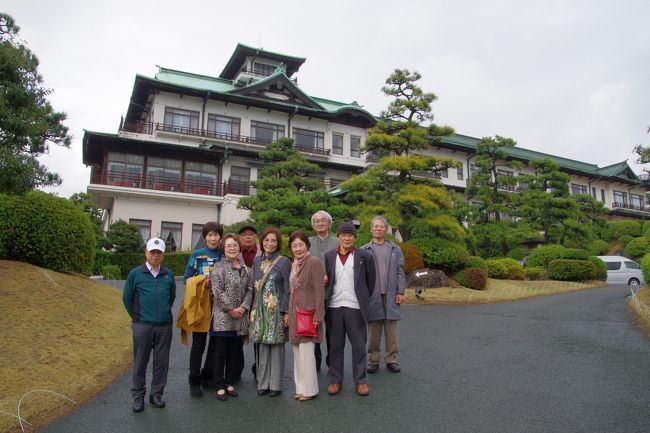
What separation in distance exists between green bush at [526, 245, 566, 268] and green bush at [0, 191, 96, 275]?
20668 mm

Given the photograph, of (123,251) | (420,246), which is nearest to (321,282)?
(420,246)

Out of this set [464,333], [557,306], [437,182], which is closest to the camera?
[464,333]

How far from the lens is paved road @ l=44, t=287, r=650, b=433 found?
4.25 m

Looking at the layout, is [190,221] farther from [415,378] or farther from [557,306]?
[415,378]

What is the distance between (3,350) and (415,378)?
16.9 ft

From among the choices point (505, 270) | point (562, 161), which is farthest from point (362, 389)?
point (562, 161)

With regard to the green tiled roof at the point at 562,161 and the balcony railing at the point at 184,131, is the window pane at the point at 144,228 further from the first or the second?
the green tiled roof at the point at 562,161

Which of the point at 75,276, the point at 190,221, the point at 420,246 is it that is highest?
the point at 190,221

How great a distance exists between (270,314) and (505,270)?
18.8m

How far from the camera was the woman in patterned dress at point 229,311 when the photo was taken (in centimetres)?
502

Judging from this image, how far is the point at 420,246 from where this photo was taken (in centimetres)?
1744

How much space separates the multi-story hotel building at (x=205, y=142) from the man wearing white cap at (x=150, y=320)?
69.3 ft

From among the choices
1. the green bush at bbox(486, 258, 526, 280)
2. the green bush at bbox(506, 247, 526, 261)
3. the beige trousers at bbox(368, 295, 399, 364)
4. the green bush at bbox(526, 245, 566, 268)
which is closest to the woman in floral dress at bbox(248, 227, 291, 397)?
the beige trousers at bbox(368, 295, 399, 364)

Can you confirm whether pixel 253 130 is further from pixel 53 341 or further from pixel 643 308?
pixel 53 341
